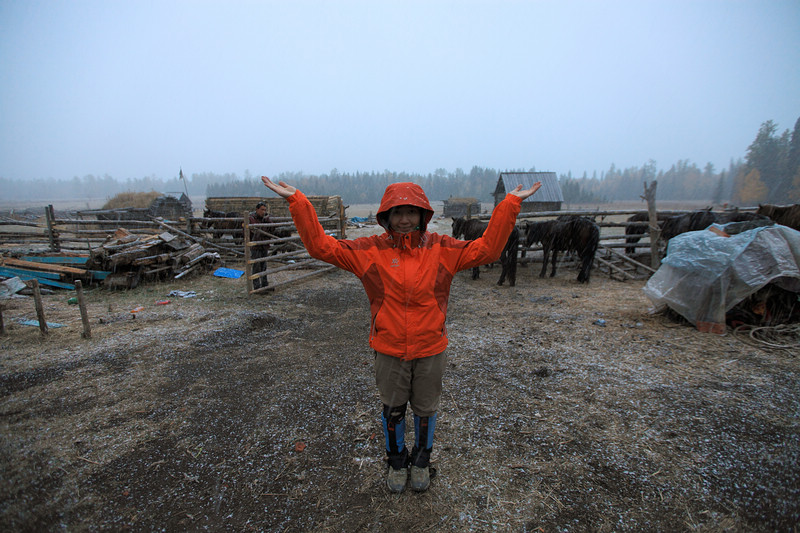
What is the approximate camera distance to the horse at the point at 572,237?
8.38 m

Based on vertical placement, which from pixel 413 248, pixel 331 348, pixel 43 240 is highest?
pixel 413 248

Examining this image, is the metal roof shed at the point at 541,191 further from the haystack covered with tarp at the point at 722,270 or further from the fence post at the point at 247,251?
the fence post at the point at 247,251

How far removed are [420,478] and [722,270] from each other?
5.14 m

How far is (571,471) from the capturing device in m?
2.53

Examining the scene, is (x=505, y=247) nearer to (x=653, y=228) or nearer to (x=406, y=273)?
(x=653, y=228)

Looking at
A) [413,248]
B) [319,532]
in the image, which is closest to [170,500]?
[319,532]

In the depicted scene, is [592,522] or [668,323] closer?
[592,522]

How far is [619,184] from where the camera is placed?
4129 inches

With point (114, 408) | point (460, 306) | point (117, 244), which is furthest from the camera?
point (117, 244)

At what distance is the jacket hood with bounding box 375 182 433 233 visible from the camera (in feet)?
6.97

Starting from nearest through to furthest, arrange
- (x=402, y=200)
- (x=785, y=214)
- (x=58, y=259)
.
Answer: (x=402, y=200) → (x=785, y=214) → (x=58, y=259)

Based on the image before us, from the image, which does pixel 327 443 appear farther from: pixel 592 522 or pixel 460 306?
pixel 460 306

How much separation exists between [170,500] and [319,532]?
1.11 m

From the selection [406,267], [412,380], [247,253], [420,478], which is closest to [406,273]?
[406,267]
